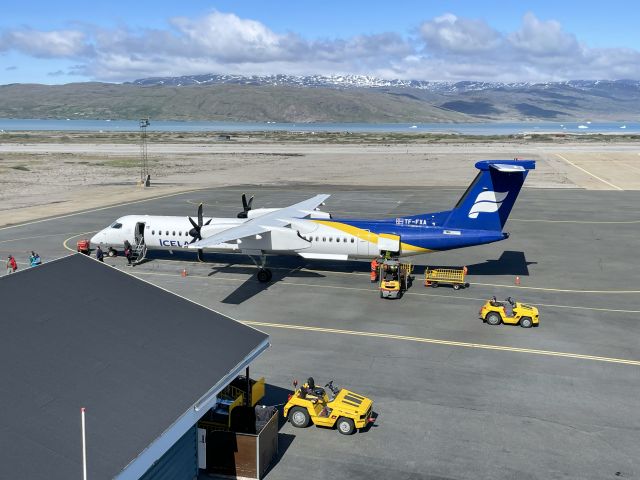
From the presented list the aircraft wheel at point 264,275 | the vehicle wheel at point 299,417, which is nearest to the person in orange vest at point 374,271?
the aircraft wheel at point 264,275

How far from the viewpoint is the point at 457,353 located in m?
25.2

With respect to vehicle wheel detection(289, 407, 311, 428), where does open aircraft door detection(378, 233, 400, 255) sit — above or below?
above

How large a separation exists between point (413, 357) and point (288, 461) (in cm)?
945

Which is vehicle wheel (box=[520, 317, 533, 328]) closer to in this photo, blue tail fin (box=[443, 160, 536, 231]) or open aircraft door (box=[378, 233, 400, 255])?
blue tail fin (box=[443, 160, 536, 231])

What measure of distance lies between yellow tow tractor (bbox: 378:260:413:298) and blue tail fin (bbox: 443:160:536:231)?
14.6ft

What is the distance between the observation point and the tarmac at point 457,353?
17297 mm

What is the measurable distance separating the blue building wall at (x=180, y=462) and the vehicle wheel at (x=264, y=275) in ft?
68.7

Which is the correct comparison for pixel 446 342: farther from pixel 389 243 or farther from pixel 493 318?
pixel 389 243

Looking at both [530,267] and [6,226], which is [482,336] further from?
[6,226]

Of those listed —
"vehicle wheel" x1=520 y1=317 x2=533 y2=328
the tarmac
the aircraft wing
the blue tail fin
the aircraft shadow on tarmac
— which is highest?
the blue tail fin

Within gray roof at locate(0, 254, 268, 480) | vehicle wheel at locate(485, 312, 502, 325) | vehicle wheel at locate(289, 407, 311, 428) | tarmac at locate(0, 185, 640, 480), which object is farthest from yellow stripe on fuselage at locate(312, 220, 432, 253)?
gray roof at locate(0, 254, 268, 480)

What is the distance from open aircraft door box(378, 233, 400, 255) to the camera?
3609cm

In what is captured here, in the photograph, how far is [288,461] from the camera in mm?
16984

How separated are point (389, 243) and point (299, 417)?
1905cm
